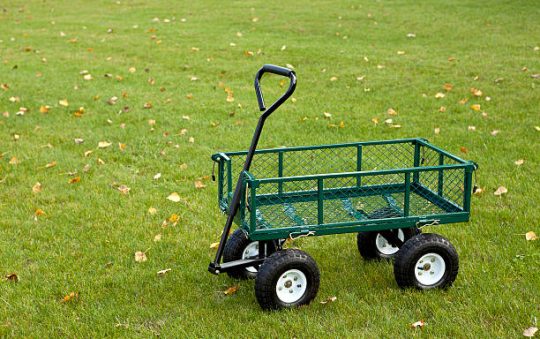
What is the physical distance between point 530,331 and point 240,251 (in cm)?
172

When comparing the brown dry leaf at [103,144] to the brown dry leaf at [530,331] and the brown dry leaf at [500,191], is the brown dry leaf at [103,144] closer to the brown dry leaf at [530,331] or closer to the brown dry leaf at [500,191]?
the brown dry leaf at [500,191]

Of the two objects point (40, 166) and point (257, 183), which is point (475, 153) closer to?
point (257, 183)

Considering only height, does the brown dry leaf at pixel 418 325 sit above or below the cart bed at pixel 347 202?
below

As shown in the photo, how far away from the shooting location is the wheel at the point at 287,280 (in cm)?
404

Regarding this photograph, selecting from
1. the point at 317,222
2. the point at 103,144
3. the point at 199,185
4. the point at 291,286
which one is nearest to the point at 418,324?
the point at 291,286

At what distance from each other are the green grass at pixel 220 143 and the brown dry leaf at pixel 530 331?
75mm

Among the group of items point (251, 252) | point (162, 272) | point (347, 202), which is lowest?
point (162, 272)

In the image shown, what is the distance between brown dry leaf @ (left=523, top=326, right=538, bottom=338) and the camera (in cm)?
382

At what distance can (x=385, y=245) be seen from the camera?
15.9 feet

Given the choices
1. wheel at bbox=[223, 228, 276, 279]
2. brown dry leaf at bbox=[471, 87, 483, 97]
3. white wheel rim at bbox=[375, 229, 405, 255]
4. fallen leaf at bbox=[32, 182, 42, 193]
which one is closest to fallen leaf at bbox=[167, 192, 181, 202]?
fallen leaf at bbox=[32, 182, 42, 193]

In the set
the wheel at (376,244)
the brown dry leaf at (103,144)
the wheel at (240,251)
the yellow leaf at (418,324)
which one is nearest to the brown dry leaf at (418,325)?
the yellow leaf at (418,324)

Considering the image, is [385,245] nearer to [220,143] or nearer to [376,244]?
[376,244]

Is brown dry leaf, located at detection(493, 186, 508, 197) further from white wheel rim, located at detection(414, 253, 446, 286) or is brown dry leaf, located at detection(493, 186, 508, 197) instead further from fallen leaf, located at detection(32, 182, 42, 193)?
fallen leaf, located at detection(32, 182, 42, 193)

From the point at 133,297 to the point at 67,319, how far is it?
42 cm
